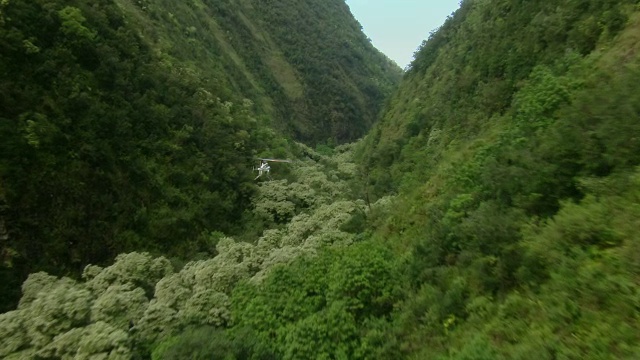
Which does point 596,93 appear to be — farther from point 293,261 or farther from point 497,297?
point 293,261

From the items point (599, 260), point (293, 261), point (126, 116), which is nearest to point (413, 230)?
point (293, 261)

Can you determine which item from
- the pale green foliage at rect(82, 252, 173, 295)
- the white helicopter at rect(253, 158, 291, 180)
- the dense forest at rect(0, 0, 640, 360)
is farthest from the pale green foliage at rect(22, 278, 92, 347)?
the white helicopter at rect(253, 158, 291, 180)

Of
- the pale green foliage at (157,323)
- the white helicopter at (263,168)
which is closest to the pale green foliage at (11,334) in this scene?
the pale green foliage at (157,323)

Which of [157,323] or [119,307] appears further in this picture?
[119,307]

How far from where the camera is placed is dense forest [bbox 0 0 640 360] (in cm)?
783

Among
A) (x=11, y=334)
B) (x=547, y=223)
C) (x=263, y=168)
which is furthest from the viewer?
(x=263, y=168)

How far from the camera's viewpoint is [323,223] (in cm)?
2067

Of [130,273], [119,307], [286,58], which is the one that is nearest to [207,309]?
[119,307]

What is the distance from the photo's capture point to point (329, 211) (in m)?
21.7

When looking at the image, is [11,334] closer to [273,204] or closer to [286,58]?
[273,204]

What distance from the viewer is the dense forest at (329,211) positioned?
25.7 feet

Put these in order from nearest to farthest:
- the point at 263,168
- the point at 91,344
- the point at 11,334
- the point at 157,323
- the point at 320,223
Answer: the point at 91,344
the point at 11,334
the point at 157,323
the point at 320,223
the point at 263,168

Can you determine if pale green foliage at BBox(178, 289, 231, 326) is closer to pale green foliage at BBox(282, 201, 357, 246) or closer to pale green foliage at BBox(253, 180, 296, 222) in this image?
pale green foliage at BBox(282, 201, 357, 246)

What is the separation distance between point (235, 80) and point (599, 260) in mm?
56421
